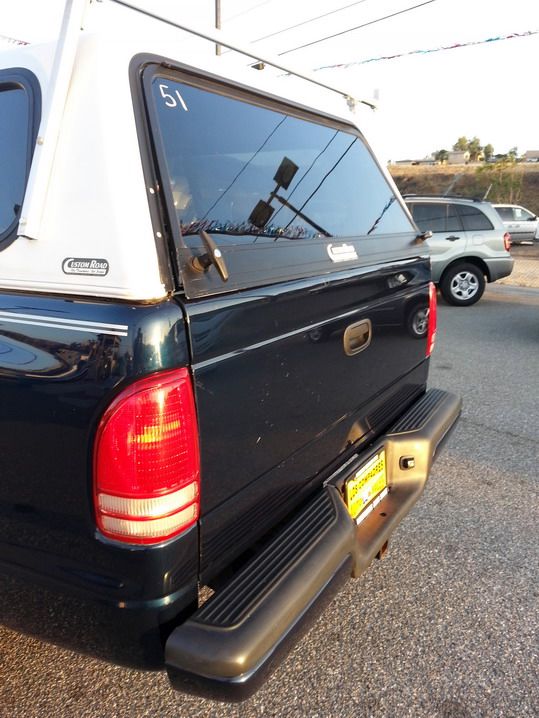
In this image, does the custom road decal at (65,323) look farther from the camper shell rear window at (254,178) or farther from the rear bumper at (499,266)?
the rear bumper at (499,266)

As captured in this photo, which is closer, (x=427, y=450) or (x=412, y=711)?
(x=412, y=711)

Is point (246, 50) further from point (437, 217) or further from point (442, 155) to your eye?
point (442, 155)

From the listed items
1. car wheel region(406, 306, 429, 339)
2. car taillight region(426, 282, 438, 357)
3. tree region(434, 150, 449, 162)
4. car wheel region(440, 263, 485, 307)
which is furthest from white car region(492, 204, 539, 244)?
tree region(434, 150, 449, 162)

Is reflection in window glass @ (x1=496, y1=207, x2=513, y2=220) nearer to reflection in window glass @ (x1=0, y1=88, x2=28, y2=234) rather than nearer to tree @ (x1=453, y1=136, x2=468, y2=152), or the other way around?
reflection in window glass @ (x1=0, y1=88, x2=28, y2=234)

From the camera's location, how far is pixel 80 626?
1.60 m

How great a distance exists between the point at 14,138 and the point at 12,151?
0.04m

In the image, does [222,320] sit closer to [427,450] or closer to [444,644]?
[427,450]

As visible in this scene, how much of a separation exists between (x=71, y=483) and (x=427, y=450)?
1591mm

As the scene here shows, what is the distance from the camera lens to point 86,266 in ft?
4.90

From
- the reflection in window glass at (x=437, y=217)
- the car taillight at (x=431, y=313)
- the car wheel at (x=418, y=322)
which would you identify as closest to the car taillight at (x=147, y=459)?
the car wheel at (x=418, y=322)

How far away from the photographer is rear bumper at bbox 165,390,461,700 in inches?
58.2

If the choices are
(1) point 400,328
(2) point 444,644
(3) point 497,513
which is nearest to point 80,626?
(2) point 444,644

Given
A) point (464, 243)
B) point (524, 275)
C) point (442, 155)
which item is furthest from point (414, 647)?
point (442, 155)

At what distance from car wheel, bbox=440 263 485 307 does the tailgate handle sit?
8529 millimetres
